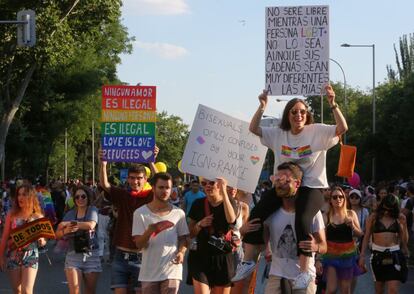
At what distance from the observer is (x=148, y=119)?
41.3 feet

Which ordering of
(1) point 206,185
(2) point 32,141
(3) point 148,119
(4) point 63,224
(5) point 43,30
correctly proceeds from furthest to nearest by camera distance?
(2) point 32,141
(5) point 43,30
(3) point 148,119
(4) point 63,224
(1) point 206,185

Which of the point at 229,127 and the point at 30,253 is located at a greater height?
the point at 229,127

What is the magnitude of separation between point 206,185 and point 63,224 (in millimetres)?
2038

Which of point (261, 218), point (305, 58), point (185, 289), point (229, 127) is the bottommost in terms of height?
point (185, 289)

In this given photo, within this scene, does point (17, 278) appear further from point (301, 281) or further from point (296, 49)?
point (301, 281)

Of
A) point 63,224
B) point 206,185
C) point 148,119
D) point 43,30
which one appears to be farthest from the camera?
point 43,30

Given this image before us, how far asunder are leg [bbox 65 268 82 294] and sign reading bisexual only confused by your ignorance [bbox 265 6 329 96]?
2.87 meters

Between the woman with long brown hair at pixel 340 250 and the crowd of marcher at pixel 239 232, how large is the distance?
1 cm

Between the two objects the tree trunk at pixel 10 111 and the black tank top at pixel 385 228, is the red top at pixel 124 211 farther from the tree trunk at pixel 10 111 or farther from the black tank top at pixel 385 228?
the tree trunk at pixel 10 111

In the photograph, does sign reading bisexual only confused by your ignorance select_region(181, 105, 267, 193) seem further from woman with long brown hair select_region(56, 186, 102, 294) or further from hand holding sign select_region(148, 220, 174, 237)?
woman with long brown hair select_region(56, 186, 102, 294)

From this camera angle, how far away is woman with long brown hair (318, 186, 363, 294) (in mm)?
10211

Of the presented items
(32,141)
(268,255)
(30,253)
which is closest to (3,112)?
(32,141)

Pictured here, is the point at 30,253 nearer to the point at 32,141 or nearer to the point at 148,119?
the point at 148,119

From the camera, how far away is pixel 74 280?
945 centimetres
